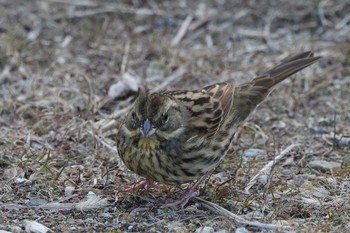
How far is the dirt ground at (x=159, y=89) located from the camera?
479cm

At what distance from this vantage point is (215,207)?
4.81 metres

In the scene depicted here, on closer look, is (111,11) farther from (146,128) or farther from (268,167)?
(146,128)

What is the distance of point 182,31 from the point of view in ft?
27.9

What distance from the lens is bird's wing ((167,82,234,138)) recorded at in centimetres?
504

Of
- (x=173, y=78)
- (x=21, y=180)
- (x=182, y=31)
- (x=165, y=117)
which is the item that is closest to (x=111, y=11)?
(x=182, y=31)

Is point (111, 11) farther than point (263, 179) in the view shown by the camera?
Yes

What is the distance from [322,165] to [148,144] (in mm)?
1577

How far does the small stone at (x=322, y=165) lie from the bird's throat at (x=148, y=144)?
1.49 m

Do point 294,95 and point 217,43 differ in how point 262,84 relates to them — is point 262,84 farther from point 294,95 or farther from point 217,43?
point 217,43

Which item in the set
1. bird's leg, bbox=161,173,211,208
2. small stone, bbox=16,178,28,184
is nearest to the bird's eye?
bird's leg, bbox=161,173,211,208

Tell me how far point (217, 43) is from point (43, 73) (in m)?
2.10

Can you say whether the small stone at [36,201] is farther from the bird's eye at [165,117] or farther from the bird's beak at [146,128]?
the bird's eye at [165,117]

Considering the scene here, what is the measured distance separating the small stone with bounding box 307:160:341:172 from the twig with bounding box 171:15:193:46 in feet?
9.52

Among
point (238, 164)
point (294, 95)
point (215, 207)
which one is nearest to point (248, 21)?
point (294, 95)
